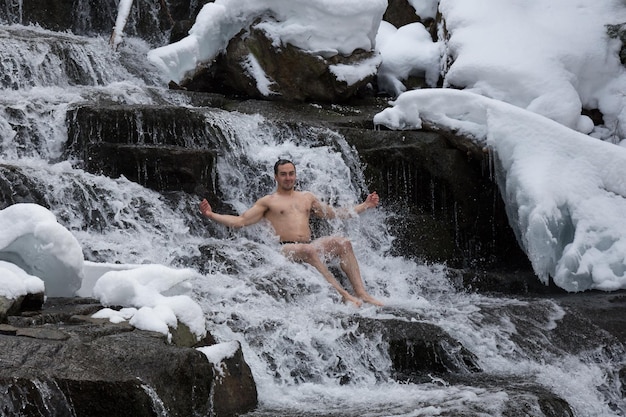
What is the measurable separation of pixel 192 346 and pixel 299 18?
6.79 metres

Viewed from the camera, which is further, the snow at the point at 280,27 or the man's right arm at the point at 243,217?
the snow at the point at 280,27

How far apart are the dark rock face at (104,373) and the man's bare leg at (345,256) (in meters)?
2.48

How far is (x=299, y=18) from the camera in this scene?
11.3 meters

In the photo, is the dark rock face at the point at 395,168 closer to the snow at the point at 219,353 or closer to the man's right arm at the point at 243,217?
the man's right arm at the point at 243,217

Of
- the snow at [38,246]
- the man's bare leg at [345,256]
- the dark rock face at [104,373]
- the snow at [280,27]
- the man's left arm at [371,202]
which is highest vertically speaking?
the snow at [280,27]

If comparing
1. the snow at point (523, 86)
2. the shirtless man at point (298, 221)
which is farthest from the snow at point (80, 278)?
the snow at point (523, 86)

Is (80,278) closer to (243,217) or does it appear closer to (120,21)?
(243,217)

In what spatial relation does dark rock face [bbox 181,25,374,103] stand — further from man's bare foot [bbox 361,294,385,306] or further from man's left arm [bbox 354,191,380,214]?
man's bare foot [bbox 361,294,385,306]

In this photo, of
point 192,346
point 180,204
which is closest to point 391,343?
point 192,346

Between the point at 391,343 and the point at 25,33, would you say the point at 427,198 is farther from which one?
the point at 25,33

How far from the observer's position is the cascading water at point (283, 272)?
5.68m

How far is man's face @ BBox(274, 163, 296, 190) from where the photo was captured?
815cm

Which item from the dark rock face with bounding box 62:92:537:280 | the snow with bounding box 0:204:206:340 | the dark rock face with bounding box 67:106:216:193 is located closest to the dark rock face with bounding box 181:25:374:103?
the dark rock face with bounding box 62:92:537:280

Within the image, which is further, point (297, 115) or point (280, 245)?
point (297, 115)
